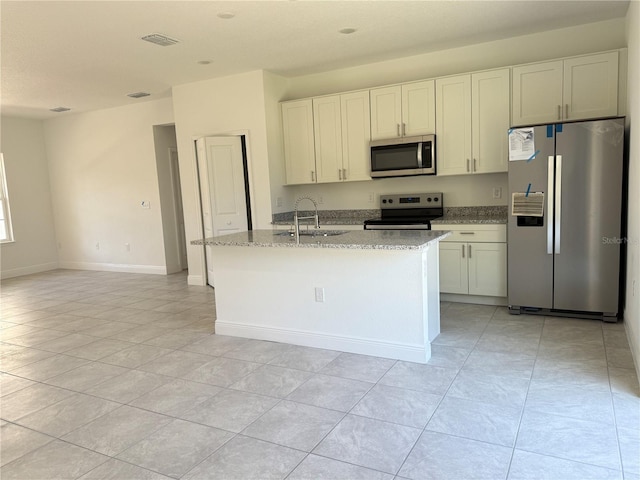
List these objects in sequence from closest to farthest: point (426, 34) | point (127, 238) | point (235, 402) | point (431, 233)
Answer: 1. point (235, 402)
2. point (431, 233)
3. point (426, 34)
4. point (127, 238)

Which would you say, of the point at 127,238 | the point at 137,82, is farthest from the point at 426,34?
the point at 127,238

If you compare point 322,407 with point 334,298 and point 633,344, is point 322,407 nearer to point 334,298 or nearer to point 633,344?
point 334,298

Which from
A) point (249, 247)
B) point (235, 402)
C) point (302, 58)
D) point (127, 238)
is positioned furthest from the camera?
point (127, 238)

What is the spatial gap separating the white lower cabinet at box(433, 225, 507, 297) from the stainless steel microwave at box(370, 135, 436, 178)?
29.1 inches

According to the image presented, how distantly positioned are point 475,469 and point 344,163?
13.3ft

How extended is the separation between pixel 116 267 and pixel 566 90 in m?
7.34

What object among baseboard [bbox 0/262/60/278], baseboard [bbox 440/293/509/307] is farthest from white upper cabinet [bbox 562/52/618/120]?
baseboard [bbox 0/262/60/278]

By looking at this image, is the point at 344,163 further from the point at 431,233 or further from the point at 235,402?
the point at 235,402

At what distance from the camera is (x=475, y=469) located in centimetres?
203

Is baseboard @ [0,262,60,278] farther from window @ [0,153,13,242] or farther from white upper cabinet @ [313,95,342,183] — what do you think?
white upper cabinet @ [313,95,342,183]

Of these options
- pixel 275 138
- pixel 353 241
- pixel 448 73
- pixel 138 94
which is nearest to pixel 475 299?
pixel 353 241

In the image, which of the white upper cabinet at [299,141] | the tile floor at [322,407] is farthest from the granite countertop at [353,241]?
the white upper cabinet at [299,141]

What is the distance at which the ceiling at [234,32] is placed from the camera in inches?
142

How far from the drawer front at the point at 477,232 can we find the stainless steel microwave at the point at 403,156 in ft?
2.35
